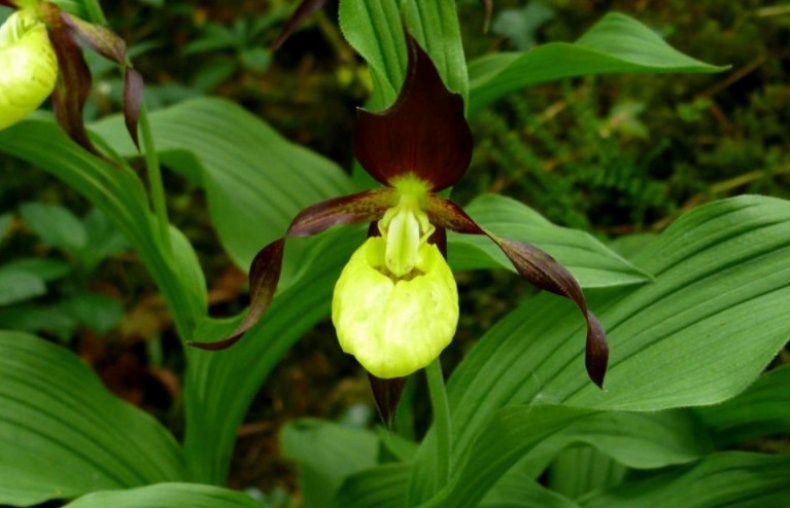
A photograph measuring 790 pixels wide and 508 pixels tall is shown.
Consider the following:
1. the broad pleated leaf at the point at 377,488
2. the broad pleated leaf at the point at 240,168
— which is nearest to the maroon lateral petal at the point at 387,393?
the broad pleated leaf at the point at 377,488

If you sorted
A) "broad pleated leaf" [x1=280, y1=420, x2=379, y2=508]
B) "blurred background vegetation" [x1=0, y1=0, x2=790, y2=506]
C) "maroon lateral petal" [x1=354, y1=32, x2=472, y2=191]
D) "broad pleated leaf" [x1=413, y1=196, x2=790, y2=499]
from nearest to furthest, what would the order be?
"maroon lateral petal" [x1=354, y1=32, x2=472, y2=191], "broad pleated leaf" [x1=413, y1=196, x2=790, y2=499], "broad pleated leaf" [x1=280, y1=420, x2=379, y2=508], "blurred background vegetation" [x1=0, y1=0, x2=790, y2=506]

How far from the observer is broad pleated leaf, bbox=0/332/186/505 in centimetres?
155

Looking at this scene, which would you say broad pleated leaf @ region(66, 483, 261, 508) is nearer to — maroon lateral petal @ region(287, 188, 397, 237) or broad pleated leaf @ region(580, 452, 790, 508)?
maroon lateral petal @ region(287, 188, 397, 237)

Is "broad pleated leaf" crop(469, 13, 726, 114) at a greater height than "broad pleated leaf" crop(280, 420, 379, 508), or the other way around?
"broad pleated leaf" crop(469, 13, 726, 114)

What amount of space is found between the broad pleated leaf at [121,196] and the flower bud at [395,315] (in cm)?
65

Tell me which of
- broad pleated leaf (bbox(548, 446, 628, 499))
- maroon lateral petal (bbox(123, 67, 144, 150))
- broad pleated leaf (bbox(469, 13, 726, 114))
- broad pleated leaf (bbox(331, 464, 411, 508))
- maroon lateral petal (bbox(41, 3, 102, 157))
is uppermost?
broad pleated leaf (bbox(469, 13, 726, 114))

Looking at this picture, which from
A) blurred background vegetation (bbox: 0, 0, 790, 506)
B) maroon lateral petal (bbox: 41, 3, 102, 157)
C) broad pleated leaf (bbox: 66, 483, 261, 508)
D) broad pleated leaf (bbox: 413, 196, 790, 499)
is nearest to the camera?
broad pleated leaf (bbox: 413, 196, 790, 499)

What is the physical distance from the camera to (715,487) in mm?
1415

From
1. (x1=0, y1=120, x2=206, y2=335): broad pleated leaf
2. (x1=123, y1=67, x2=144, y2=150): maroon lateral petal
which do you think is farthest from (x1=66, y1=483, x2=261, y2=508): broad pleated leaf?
(x1=123, y1=67, x2=144, y2=150): maroon lateral petal

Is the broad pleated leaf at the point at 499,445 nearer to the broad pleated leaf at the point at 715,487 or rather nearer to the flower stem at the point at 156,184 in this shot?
the broad pleated leaf at the point at 715,487

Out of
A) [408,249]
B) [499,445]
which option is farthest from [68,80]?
[499,445]

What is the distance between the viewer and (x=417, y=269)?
121cm

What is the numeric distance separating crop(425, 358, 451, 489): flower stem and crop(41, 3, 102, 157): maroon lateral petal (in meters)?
0.71

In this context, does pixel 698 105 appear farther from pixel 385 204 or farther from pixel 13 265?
pixel 13 265
